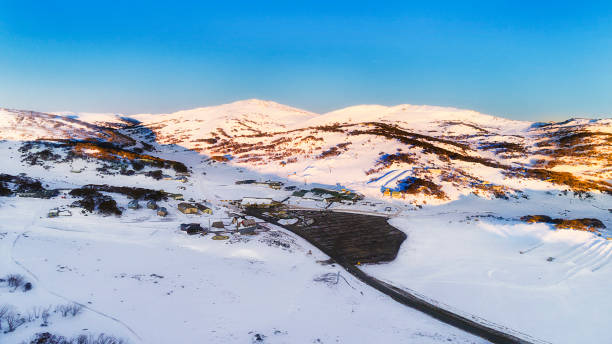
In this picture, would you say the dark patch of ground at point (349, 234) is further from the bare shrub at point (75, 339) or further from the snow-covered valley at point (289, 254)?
the bare shrub at point (75, 339)

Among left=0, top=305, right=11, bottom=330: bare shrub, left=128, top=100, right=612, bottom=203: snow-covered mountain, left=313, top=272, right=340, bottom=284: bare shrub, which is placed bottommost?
left=313, top=272, right=340, bottom=284: bare shrub

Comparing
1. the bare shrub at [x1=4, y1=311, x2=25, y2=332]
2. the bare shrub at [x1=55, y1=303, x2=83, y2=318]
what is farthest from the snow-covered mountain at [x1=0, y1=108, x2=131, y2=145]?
the bare shrub at [x1=4, y1=311, x2=25, y2=332]

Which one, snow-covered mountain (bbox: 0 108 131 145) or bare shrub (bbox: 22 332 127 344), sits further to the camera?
snow-covered mountain (bbox: 0 108 131 145)

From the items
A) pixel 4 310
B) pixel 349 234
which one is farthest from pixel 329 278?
pixel 4 310

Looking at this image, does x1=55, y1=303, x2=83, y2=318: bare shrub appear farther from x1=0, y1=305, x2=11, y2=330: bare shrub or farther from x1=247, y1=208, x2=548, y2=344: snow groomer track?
x1=247, y1=208, x2=548, y2=344: snow groomer track

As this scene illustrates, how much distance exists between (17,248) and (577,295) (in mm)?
33183

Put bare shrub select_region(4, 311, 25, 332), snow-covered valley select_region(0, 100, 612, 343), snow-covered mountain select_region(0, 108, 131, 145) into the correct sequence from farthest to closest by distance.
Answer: snow-covered mountain select_region(0, 108, 131, 145), snow-covered valley select_region(0, 100, 612, 343), bare shrub select_region(4, 311, 25, 332)

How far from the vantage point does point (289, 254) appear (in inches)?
850

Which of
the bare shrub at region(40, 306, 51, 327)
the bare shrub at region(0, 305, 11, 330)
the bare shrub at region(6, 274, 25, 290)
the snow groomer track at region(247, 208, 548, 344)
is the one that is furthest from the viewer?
the snow groomer track at region(247, 208, 548, 344)

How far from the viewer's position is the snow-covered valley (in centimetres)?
1311

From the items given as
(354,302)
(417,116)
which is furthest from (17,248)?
(417,116)

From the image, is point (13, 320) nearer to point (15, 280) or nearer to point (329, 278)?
point (15, 280)

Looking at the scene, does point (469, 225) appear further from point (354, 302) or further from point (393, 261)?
point (354, 302)

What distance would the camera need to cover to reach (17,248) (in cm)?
1652
